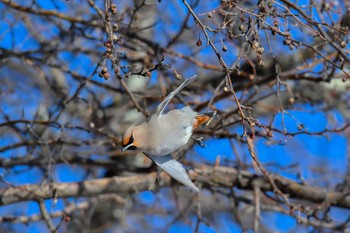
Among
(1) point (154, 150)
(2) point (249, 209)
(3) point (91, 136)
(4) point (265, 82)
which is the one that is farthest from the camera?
(2) point (249, 209)

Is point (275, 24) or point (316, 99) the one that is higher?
point (316, 99)

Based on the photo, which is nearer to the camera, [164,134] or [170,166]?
[164,134]

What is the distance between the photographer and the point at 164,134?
3.25 m

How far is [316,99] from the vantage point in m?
5.45

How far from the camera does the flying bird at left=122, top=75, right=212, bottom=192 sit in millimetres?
3225

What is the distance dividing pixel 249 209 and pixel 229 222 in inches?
48.4

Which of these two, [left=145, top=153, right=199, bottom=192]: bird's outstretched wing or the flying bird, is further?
[left=145, top=153, right=199, bottom=192]: bird's outstretched wing

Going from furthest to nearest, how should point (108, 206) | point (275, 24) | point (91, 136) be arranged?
point (108, 206) < point (91, 136) < point (275, 24)

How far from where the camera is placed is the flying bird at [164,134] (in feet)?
10.6

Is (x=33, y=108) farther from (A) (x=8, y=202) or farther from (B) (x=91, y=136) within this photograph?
(A) (x=8, y=202)

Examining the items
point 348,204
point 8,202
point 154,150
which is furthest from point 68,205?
point 348,204

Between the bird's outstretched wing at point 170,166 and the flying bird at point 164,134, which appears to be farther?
the bird's outstretched wing at point 170,166

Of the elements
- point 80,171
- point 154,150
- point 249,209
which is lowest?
point 154,150

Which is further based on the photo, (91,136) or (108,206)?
(108,206)
